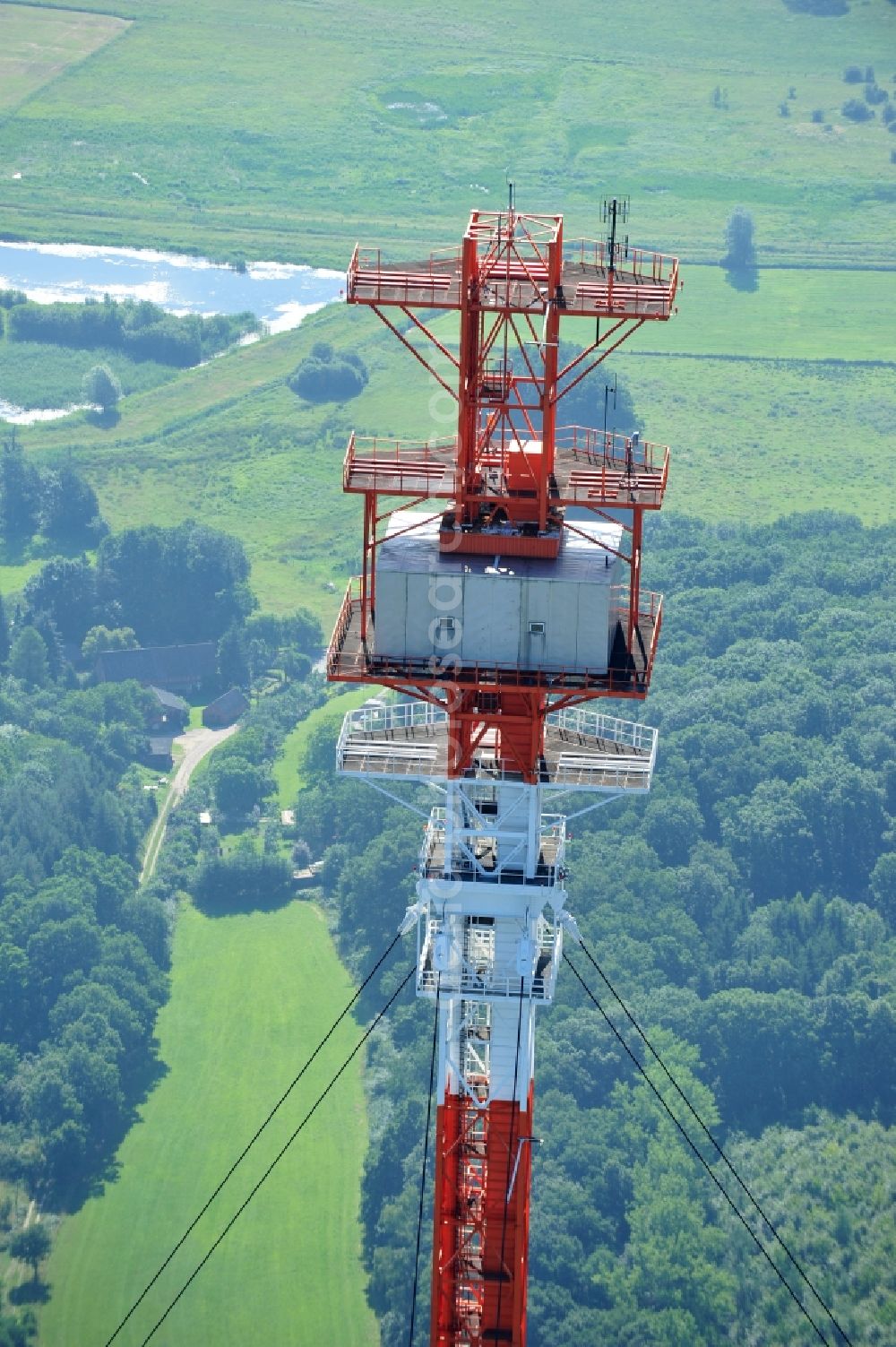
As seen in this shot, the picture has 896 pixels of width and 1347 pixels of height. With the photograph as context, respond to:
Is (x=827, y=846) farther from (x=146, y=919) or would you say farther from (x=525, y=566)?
(x=525, y=566)

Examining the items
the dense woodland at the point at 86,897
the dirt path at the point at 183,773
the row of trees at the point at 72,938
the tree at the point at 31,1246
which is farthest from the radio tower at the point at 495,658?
the dirt path at the point at 183,773

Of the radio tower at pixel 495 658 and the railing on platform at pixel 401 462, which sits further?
the railing on platform at pixel 401 462

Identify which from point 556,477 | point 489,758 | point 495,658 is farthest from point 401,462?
point 489,758

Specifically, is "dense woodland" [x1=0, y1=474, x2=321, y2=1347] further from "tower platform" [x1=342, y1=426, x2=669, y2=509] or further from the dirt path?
"tower platform" [x1=342, y1=426, x2=669, y2=509]

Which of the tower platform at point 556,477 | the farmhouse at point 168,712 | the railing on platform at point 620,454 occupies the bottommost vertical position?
the farmhouse at point 168,712

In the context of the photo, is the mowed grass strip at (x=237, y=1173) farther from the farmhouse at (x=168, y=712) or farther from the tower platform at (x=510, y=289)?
the tower platform at (x=510, y=289)

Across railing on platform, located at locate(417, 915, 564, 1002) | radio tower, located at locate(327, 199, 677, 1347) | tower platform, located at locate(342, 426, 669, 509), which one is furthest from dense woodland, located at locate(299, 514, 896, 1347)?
tower platform, located at locate(342, 426, 669, 509)
